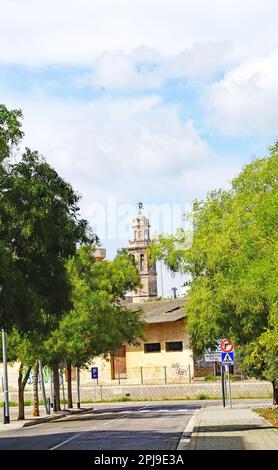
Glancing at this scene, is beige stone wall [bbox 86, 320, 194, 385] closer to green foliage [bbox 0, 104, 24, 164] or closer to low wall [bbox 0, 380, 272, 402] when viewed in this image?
low wall [bbox 0, 380, 272, 402]

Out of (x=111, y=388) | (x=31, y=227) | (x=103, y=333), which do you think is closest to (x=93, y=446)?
(x=31, y=227)

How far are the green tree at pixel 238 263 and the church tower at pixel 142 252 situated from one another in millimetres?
111074

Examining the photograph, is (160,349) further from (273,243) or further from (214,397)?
(273,243)

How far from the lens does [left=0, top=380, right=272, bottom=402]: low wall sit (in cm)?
6384

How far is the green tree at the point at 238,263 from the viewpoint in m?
28.8

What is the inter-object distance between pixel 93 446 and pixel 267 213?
8878mm

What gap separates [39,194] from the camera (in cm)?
2764

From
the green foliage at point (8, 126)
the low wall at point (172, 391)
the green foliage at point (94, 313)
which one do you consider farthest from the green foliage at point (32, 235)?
the low wall at point (172, 391)

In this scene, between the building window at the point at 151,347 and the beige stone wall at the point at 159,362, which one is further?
the building window at the point at 151,347

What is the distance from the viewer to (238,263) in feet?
108

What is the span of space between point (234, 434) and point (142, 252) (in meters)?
139

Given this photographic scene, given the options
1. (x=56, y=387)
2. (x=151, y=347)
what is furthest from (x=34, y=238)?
(x=151, y=347)

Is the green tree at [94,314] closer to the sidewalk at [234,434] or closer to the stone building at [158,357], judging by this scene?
the sidewalk at [234,434]

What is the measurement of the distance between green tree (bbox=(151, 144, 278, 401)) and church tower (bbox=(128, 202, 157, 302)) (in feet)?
364
